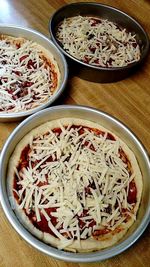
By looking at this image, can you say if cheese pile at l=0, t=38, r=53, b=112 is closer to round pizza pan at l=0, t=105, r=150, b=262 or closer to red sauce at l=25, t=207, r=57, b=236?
round pizza pan at l=0, t=105, r=150, b=262

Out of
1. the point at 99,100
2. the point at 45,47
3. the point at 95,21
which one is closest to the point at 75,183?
A: the point at 99,100

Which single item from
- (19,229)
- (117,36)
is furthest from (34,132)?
(117,36)

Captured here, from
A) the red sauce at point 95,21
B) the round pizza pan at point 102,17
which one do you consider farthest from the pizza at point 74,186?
the red sauce at point 95,21

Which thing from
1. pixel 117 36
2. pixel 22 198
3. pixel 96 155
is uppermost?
Answer: pixel 117 36

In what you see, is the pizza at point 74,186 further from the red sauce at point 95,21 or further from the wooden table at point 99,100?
the red sauce at point 95,21

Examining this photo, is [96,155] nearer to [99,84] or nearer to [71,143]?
[71,143]

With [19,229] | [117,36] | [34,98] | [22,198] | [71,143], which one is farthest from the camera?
[117,36]
